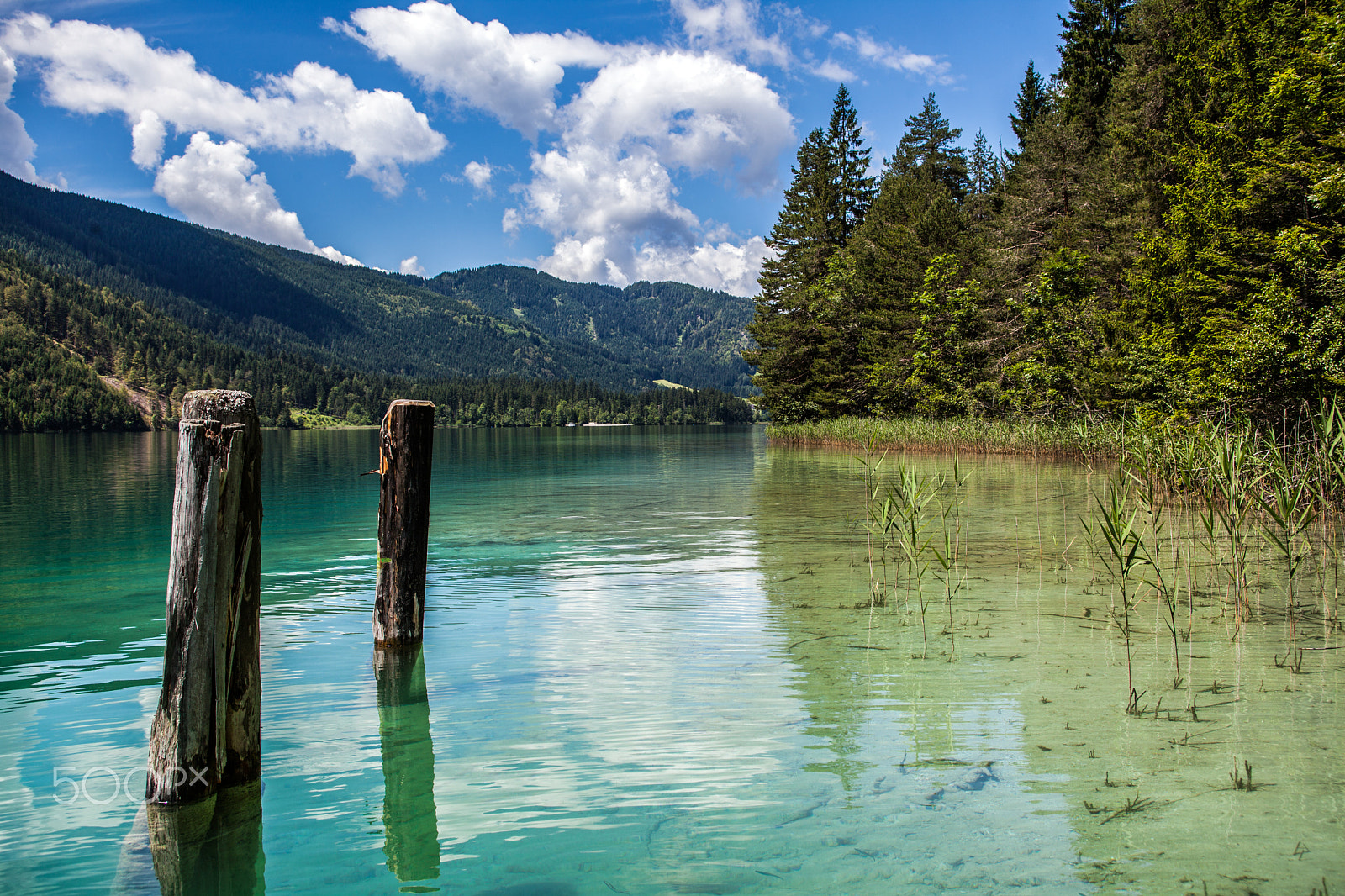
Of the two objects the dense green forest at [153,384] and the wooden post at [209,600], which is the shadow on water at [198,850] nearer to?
the wooden post at [209,600]

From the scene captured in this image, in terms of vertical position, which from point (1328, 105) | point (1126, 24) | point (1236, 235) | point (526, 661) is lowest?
point (526, 661)

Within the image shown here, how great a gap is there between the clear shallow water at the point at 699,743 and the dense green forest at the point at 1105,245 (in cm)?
951

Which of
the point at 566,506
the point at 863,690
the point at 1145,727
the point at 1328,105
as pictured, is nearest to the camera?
the point at 1145,727

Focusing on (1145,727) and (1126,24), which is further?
(1126,24)

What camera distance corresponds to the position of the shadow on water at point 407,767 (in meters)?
4.30

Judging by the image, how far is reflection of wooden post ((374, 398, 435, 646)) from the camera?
24.8 ft

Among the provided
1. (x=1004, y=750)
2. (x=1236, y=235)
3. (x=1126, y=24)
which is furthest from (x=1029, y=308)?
(x=1004, y=750)

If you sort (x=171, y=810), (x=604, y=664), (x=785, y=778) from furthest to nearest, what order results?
(x=604, y=664)
(x=785, y=778)
(x=171, y=810)

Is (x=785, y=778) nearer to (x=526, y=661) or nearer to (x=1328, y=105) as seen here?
(x=526, y=661)

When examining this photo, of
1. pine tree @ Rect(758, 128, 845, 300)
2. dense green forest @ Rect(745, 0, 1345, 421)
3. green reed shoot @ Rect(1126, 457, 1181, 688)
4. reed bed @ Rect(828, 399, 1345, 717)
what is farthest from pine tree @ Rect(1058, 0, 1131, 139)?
green reed shoot @ Rect(1126, 457, 1181, 688)

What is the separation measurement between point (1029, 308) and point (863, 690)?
3421 centimetres

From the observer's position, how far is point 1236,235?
1795 cm

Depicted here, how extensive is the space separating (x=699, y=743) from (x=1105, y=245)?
36402 mm

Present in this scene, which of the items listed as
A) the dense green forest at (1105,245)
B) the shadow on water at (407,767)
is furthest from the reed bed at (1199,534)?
the shadow on water at (407,767)
